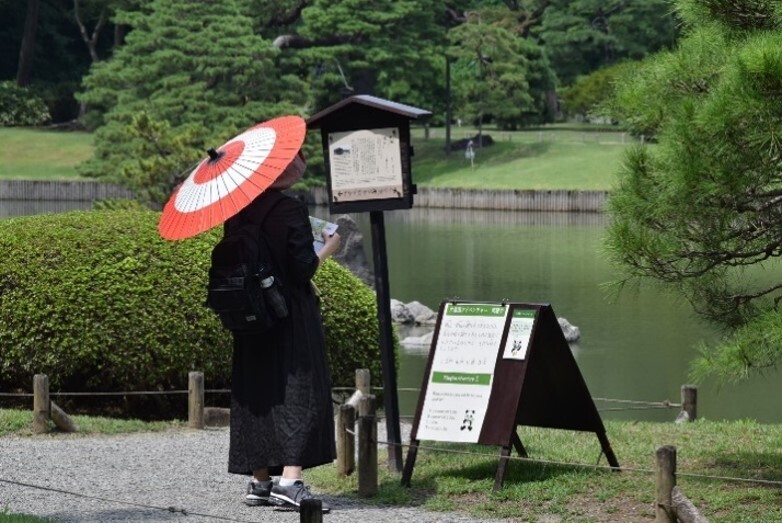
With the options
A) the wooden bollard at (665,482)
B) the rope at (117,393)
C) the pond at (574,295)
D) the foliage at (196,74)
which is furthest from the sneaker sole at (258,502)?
the foliage at (196,74)

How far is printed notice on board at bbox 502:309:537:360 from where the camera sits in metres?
7.46

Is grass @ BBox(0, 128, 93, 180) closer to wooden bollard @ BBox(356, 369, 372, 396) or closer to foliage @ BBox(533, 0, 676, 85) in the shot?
foliage @ BBox(533, 0, 676, 85)

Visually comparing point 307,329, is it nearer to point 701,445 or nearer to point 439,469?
point 439,469

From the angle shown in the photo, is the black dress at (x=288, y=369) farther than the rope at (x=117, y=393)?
No

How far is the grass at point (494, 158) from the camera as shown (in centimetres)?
4800

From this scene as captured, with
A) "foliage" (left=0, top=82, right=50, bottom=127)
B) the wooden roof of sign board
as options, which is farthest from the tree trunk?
the wooden roof of sign board

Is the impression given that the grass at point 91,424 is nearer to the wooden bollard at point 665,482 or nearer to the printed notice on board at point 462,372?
the printed notice on board at point 462,372

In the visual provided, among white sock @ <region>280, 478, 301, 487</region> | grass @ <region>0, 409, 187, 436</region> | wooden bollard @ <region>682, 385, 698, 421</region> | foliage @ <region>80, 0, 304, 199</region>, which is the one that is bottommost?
wooden bollard @ <region>682, 385, 698, 421</region>

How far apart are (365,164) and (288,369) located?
5.04 feet

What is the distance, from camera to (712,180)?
22.1 feet

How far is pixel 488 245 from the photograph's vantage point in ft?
113

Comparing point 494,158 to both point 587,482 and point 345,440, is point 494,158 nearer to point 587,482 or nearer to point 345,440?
point 345,440

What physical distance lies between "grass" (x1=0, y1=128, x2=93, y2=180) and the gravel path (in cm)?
4241

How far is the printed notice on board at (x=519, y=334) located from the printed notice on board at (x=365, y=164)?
0.96m
